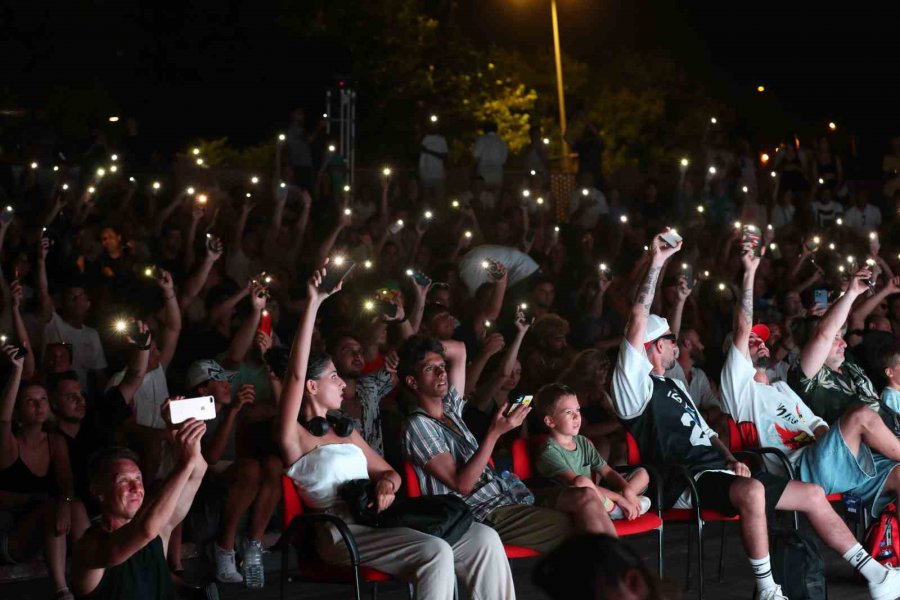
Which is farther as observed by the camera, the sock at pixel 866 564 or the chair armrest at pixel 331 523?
the sock at pixel 866 564

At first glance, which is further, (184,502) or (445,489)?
(445,489)

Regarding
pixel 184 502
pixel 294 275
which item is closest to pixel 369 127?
pixel 294 275

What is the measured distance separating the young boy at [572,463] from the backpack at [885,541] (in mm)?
1386

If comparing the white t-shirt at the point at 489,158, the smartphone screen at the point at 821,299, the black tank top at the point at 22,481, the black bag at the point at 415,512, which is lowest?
the white t-shirt at the point at 489,158

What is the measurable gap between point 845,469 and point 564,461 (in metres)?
1.76

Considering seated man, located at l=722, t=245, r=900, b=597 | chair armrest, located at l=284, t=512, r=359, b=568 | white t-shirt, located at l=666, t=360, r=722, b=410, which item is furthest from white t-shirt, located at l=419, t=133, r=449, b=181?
chair armrest, located at l=284, t=512, r=359, b=568

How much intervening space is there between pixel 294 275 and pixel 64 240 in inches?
72.3

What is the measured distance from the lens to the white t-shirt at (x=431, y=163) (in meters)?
17.5

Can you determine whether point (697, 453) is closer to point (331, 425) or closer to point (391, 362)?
point (391, 362)

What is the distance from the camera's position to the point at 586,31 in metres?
50.6

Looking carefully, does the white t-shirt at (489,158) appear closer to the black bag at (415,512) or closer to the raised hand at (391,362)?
the raised hand at (391,362)

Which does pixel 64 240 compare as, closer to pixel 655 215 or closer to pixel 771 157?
pixel 655 215

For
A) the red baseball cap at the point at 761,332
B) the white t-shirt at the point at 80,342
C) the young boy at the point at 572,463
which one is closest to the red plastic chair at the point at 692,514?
the young boy at the point at 572,463

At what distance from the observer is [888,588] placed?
7121 millimetres
